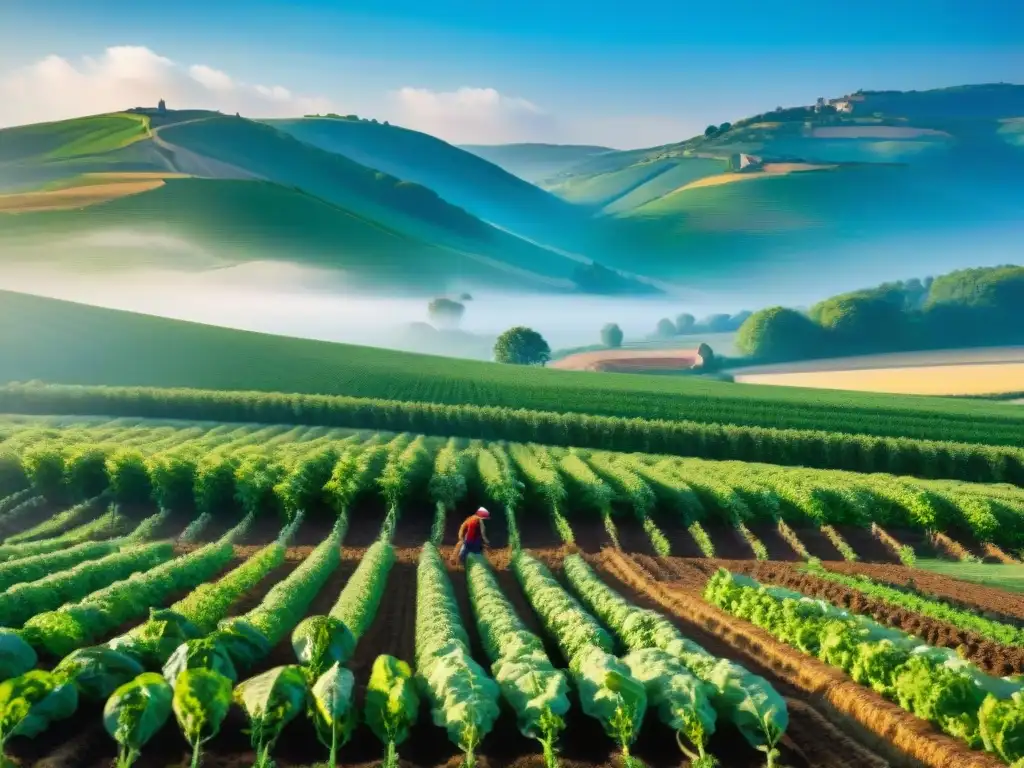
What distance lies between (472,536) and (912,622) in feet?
34.2

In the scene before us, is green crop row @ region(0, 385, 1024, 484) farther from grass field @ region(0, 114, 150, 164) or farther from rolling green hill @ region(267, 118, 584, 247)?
rolling green hill @ region(267, 118, 584, 247)

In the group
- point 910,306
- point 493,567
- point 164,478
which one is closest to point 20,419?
point 164,478

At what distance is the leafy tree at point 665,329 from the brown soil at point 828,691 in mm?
81157

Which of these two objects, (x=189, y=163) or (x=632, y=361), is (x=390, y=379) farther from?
(x=189, y=163)

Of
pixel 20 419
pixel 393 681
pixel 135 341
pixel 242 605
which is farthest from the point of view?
pixel 135 341

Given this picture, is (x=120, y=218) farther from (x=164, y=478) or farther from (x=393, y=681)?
(x=393, y=681)

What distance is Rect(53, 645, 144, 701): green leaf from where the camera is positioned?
9.59 meters

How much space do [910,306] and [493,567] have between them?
8023cm

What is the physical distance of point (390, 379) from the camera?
58469mm

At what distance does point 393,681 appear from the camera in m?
9.48

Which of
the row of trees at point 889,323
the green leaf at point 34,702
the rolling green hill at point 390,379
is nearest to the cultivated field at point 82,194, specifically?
the rolling green hill at point 390,379

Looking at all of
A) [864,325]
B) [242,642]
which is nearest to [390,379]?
[242,642]

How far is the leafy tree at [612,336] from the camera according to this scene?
294ft

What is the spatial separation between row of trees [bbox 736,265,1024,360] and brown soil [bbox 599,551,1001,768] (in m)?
69.8
